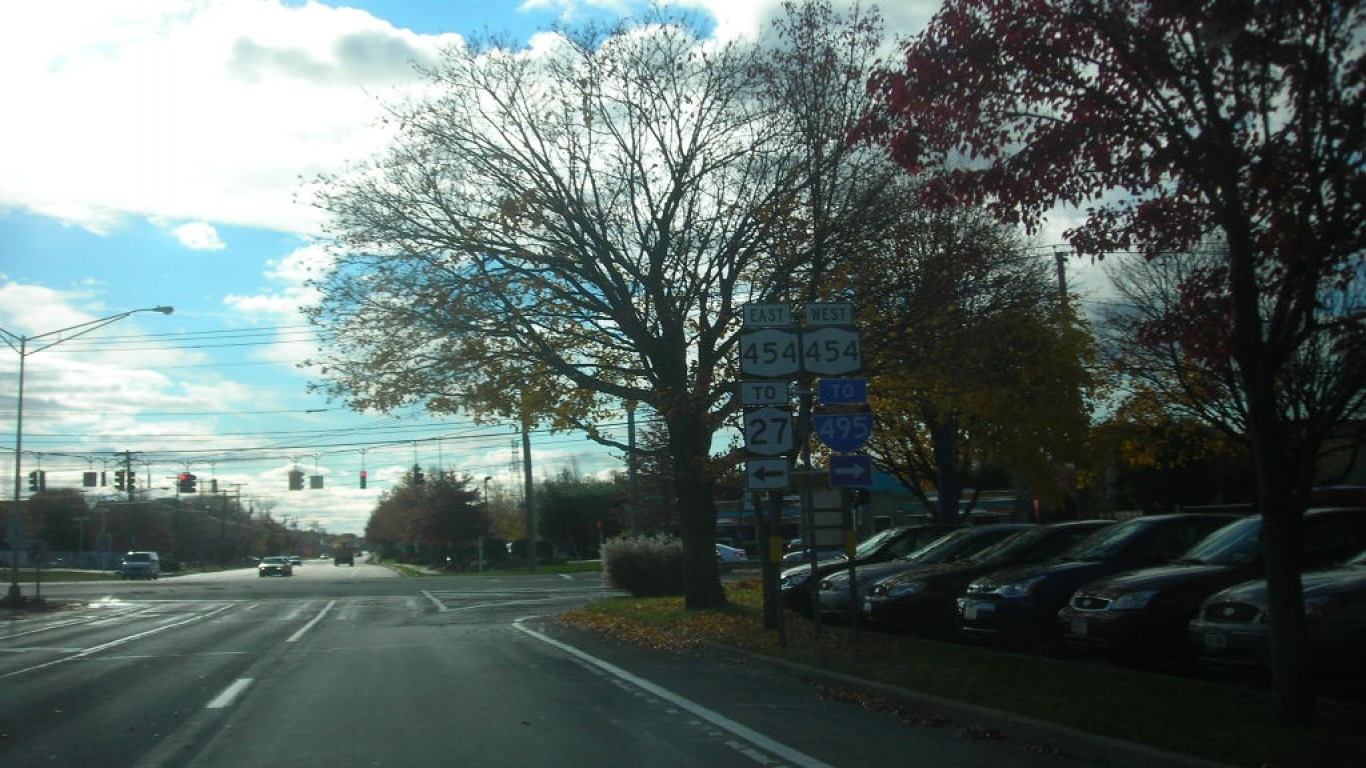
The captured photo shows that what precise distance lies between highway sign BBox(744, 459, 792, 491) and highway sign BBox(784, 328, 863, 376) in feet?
4.29

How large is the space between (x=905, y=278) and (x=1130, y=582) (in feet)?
23.6

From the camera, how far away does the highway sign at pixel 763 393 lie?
15086 millimetres

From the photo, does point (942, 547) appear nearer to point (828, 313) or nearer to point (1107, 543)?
point (1107, 543)

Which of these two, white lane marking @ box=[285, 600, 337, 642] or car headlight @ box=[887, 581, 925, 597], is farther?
white lane marking @ box=[285, 600, 337, 642]

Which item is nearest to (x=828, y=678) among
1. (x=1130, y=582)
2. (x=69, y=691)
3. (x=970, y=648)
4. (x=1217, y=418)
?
(x=970, y=648)

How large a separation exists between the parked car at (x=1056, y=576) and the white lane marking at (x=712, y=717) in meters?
3.78

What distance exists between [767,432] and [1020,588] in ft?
12.7

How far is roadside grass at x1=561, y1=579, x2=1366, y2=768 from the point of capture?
738cm

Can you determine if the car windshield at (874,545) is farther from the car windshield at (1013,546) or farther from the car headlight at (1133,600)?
the car headlight at (1133,600)

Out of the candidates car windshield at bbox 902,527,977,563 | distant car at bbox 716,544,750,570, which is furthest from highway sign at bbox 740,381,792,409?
distant car at bbox 716,544,750,570

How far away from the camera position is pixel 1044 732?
8.51 metres

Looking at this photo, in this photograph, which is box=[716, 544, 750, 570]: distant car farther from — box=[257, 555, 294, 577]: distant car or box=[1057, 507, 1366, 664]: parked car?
box=[257, 555, 294, 577]: distant car

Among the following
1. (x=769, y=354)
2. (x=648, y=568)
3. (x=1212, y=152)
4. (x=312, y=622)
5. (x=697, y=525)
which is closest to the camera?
(x=1212, y=152)

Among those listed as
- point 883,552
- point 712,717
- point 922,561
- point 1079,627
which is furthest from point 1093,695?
point 883,552
